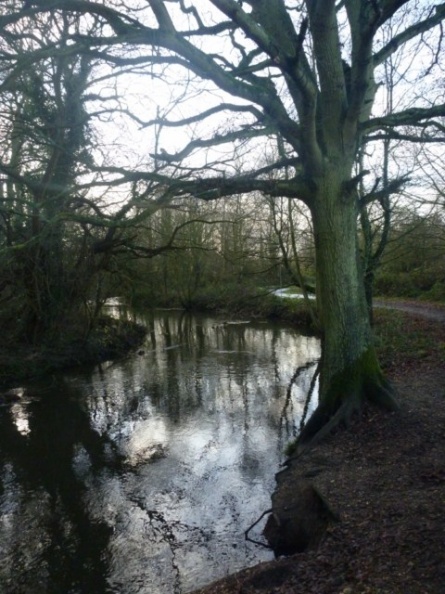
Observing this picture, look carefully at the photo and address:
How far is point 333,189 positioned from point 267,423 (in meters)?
5.43

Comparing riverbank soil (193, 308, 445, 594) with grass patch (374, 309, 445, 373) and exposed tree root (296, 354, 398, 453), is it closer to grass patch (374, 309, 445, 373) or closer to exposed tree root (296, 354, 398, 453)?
exposed tree root (296, 354, 398, 453)

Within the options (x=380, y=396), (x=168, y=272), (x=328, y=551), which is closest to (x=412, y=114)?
(x=380, y=396)

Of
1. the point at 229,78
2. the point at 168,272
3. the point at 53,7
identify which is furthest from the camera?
the point at 168,272

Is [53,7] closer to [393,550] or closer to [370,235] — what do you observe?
[393,550]

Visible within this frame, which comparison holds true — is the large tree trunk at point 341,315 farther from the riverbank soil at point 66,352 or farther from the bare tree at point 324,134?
the riverbank soil at point 66,352

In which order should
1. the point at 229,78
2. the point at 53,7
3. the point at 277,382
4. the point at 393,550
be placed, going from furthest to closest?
the point at 277,382 → the point at 229,78 → the point at 53,7 → the point at 393,550

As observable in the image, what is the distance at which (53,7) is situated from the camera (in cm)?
614

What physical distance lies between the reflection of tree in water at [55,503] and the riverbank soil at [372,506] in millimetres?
1876

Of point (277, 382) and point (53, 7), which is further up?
point (53, 7)

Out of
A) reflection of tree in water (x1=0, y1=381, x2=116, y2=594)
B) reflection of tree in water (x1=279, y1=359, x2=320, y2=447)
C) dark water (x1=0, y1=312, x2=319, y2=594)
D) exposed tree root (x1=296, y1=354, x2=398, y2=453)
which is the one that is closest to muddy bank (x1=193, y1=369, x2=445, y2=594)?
exposed tree root (x1=296, y1=354, x2=398, y2=453)

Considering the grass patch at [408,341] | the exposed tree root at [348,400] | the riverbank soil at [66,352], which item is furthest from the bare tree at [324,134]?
the riverbank soil at [66,352]

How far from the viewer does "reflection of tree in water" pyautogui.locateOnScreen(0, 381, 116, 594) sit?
19.0ft

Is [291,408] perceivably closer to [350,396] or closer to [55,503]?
[350,396]

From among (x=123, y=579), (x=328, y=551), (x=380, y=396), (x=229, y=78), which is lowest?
(x=123, y=579)
